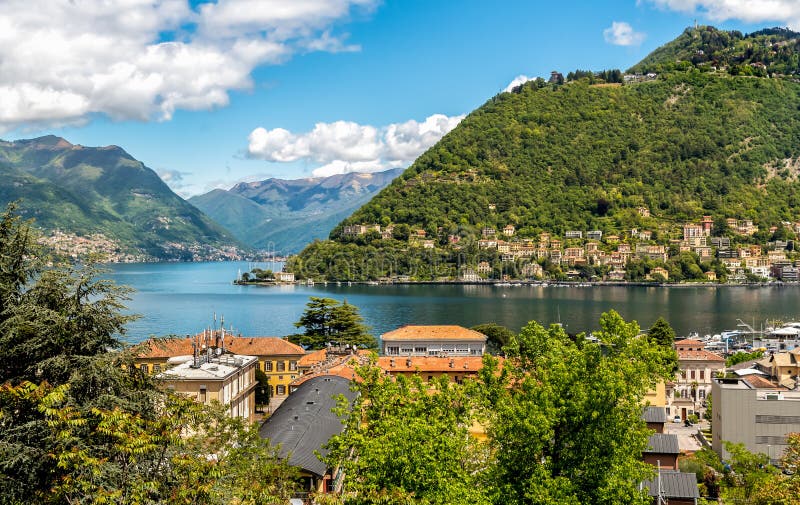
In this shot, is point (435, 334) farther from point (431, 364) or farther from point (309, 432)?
point (309, 432)

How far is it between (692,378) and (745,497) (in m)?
28.9

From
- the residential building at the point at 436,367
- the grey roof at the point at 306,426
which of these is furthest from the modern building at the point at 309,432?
the residential building at the point at 436,367

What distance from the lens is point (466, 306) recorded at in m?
100

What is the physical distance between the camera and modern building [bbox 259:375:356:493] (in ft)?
56.7

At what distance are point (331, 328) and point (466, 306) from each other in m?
48.0

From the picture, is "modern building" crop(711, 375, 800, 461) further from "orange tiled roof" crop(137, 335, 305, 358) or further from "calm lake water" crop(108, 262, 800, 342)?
"calm lake water" crop(108, 262, 800, 342)

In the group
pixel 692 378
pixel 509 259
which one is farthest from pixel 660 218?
pixel 692 378

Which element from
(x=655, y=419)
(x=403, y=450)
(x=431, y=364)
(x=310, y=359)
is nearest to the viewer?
(x=403, y=450)

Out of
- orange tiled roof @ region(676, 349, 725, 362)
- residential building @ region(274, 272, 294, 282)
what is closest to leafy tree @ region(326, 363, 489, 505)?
orange tiled roof @ region(676, 349, 725, 362)

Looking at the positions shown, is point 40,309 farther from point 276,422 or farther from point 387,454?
point 276,422

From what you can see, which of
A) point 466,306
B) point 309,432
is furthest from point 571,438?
point 466,306

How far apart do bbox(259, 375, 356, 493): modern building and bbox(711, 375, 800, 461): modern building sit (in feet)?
48.3

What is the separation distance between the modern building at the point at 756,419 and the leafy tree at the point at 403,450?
18186 millimetres

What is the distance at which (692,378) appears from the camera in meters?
46.8
